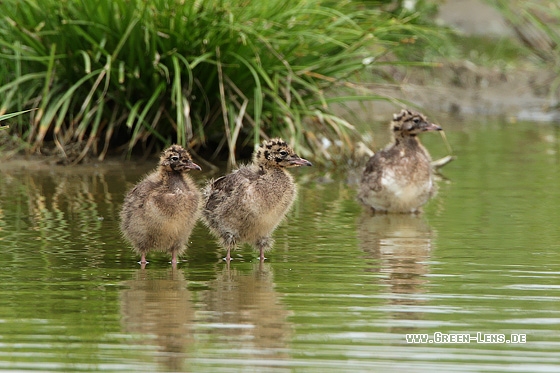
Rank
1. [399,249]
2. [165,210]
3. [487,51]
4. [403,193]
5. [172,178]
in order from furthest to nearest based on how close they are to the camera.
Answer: [487,51]
[403,193]
[399,249]
[172,178]
[165,210]

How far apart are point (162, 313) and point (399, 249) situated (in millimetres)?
2830

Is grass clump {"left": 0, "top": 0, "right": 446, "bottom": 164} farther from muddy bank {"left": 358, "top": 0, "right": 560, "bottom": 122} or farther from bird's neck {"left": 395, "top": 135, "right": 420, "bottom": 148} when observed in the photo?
muddy bank {"left": 358, "top": 0, "right": 560, "bottom": 122}

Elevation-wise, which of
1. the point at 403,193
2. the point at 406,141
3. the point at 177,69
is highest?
the point at 177,69

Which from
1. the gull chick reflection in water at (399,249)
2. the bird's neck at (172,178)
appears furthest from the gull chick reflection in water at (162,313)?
the gull chick reflection in water at (399,249)

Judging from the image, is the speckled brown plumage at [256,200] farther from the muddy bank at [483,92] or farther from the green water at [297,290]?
the muddy bank at [483,92]

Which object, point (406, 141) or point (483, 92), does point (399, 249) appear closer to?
point (406, 141)

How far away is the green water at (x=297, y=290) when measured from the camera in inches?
210

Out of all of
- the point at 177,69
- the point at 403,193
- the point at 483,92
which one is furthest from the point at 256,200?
the point at 483,92

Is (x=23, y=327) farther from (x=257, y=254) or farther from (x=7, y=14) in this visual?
(x=7, y=14)

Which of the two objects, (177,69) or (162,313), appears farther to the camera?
(177,69)

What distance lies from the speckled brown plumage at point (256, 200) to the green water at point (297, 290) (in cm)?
20

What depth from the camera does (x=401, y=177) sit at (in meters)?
10.6

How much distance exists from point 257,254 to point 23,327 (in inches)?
115

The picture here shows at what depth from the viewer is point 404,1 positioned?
18.9 meters
